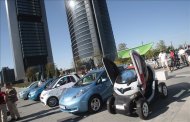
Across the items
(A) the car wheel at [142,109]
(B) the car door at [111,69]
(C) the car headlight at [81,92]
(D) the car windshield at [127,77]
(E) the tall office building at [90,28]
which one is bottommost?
(A) the car wheel at [142,109]

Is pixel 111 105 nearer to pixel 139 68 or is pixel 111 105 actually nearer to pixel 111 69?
pixel 111 69

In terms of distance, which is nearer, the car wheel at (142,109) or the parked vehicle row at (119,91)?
the car wheel at (142,109)

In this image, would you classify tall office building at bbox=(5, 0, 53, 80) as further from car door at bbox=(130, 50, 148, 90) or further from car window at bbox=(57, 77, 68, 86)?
car door at bbox=(130, 50, 148, 90)

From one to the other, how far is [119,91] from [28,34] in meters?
135

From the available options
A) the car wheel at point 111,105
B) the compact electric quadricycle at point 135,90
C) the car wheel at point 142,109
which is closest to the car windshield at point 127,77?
the compact electric quadricycle at point 135,90

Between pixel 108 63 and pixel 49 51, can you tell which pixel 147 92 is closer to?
pixel 108 63

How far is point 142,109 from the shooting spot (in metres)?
6.60

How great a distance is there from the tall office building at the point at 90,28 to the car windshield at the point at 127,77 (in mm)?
101828

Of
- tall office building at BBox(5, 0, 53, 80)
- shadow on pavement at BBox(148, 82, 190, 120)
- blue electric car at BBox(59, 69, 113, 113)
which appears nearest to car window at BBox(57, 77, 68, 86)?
blue electric car at BBox(59, 69, 113, 113)

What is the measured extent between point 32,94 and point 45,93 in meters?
5.16

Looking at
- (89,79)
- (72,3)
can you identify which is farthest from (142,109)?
(72,3)

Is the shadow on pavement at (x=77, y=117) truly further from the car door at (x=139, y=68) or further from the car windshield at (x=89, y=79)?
the car door at (x=139, y=68)

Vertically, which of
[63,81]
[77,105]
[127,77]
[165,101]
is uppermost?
[63,81]

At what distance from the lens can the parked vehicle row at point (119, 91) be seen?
22.9 ft
